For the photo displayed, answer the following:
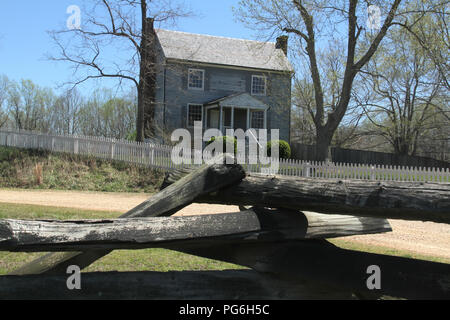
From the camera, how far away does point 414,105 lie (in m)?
31.3

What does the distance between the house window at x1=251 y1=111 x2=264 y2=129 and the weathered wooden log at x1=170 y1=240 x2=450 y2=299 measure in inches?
1032

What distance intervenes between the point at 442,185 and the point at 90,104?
1695 inches

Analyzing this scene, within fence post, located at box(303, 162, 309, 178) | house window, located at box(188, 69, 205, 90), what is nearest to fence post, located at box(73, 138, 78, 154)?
fence post, located at box(303, 162, 309, 178)

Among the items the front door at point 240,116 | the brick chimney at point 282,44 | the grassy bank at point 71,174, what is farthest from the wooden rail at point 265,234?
the brick chimney at point 282,44

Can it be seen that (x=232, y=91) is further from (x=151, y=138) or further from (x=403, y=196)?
(x=403, y=196)

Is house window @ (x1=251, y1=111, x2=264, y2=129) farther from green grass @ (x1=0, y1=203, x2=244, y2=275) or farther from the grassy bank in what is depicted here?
green grass @ (x1=0, y1=203, x2=244, y2=275)

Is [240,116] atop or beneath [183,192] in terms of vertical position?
atop

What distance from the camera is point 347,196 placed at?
9.68ft

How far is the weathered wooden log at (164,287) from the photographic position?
3.04 meters

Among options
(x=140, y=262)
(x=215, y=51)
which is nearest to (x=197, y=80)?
(x=215, y=51)

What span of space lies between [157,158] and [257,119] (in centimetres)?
1335

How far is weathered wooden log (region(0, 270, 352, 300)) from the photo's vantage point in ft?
9.98

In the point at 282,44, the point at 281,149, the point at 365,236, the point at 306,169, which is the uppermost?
the point at 282,44

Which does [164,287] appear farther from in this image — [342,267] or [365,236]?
[365,236]
